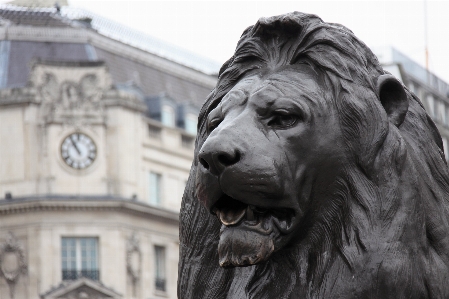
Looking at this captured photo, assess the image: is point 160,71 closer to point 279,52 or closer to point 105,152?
point 105,152

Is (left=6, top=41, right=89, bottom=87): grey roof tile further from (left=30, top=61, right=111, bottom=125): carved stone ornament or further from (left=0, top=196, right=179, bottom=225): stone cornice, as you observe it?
(left=0, top=196, right=179, bottom=225): stone cornice

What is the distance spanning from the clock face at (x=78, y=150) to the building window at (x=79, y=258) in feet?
9.62

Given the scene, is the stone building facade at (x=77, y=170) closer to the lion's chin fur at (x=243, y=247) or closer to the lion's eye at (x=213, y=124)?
the lion's eye at (x=213, y=124)

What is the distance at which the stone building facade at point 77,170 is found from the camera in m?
46.1

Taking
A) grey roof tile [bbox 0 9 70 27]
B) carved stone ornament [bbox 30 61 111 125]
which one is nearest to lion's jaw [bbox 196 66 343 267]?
carved stone ornament [bbox 30 61 111 125]

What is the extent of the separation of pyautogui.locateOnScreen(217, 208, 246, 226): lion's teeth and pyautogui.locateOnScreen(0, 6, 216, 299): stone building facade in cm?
4266

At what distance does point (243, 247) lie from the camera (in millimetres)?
3367

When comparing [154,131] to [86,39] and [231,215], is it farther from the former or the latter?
[231,215]

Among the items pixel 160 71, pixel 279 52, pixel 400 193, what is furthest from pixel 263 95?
pixel 160 71

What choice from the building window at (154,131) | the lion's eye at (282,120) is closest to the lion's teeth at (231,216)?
the lion's eye at (282,120)

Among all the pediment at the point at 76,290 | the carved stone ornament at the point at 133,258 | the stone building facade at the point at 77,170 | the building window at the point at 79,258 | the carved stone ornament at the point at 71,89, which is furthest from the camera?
the carved stone ornament at the point at 133,258

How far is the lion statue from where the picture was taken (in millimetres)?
3391

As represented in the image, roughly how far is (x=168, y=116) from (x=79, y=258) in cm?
742

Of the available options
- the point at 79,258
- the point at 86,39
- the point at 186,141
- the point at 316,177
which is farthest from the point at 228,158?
the point at 186,141
